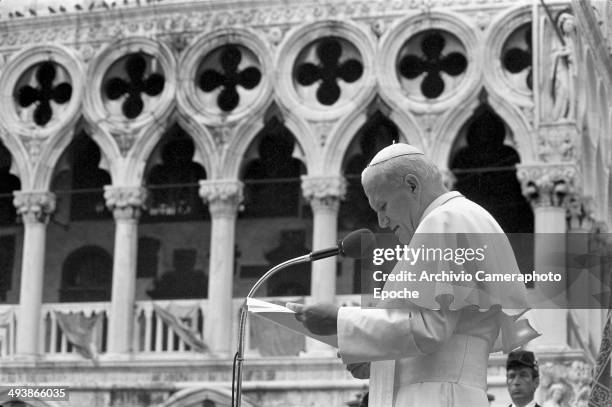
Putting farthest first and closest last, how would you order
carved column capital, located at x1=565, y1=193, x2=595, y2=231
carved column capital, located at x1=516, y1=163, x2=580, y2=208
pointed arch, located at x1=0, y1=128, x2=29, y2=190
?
pointed arch, located at x1=0, y1=128, x2=29, y2=190, carved column capital, located at x1=565, y1=193, x2=595, y2=231, carved column capital, located at x1=516, y1=163, x2=580, y2=208

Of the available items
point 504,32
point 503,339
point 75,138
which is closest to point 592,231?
point 504,32

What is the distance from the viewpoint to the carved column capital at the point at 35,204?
59.6 feet

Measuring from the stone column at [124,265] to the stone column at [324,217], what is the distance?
2153 millimetres

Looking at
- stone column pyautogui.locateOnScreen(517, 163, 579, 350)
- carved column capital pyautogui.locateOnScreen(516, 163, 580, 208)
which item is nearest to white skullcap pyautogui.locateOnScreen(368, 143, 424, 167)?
stone column pyautogui.locateOnScreen(517, 163, 579, 350)

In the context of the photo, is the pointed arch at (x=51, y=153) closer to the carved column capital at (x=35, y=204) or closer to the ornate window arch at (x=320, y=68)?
the carved column capital at (x=35, y=204)

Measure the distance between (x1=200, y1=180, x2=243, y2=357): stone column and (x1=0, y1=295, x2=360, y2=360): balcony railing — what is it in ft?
0.57

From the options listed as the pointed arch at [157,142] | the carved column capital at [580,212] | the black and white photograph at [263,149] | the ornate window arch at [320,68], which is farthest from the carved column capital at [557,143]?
the pointed arch at [157,142]

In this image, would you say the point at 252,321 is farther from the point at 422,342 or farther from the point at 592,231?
the point at 422,342

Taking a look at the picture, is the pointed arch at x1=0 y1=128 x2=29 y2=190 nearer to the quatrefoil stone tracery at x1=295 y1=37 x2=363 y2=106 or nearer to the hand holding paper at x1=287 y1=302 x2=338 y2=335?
the quatrefoil stone tracery at x1=295 y1=37 x2=363 y2=106

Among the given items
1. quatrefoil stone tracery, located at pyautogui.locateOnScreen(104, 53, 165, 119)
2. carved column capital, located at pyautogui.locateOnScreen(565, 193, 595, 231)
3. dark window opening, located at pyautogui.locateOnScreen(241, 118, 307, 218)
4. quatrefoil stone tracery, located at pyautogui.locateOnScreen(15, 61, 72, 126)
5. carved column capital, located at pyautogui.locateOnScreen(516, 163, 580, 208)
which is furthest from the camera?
quatrefoil stone tracery, located at pyautogui.locateOnScreen(15, 61, 72, 126)

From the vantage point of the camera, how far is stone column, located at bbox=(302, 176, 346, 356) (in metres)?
16.8

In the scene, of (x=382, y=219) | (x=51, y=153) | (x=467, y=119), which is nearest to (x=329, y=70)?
(x=467, y=119)

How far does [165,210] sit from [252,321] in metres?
3.36

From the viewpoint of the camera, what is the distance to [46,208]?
1822 centimetres
